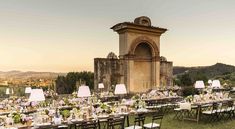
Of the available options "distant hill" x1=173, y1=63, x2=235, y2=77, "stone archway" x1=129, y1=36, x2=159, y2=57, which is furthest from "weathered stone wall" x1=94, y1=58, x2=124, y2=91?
"distant hill" x1=173, y1=63, x2=235, y2=77

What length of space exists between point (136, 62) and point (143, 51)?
1.03m

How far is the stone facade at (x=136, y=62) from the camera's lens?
1630cm

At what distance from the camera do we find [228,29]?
19.5 meters

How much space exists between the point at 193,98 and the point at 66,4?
30.8 feet

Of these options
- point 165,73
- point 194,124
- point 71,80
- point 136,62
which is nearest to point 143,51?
point 136,62

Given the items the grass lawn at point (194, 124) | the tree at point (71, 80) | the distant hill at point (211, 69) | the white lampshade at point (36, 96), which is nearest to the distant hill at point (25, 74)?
the tree at point (71, 80)

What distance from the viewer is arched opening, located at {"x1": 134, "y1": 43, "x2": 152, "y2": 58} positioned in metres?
17.7

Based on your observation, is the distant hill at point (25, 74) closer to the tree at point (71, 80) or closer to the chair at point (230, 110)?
the tree at point (71, 80)

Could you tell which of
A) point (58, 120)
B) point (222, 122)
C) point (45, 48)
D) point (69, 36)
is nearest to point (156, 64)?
point (69, 36)

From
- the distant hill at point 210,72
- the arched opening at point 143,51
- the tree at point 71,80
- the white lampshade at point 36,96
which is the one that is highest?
the arched opening at point 143,51

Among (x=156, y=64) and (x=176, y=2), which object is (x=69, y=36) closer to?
(x=156, y=64)

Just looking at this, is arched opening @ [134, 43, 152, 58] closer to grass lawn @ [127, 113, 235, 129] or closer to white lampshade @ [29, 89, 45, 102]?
grass lawn @ [127, 113, 235, 129]

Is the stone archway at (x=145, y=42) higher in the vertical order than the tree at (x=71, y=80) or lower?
higher

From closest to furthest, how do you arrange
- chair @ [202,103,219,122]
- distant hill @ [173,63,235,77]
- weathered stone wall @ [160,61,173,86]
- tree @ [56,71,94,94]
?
1. chair @ [202,103,219,122]
2. weathered stone wall @ [160,61,173,86]
3. tree @ [56,71,94,94]
4. distant hill @ [173,63,235,77]
